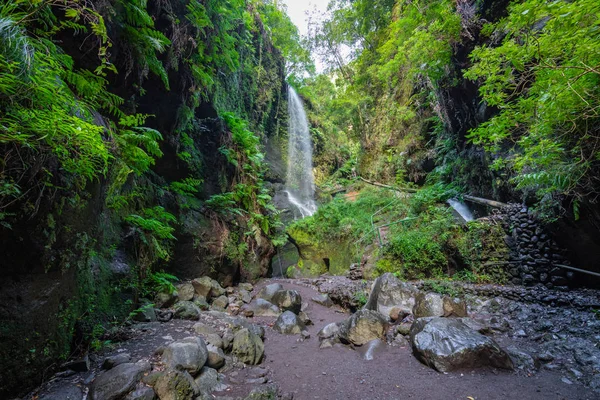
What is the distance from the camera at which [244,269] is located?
829 cm

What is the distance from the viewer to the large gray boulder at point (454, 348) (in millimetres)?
3117

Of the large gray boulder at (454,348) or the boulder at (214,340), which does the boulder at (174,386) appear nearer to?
the boulder at (214,340)

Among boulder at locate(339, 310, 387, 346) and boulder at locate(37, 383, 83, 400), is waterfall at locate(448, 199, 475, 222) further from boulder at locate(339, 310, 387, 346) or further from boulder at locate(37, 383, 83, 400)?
boulder at locate(37, 383, 83, 400)

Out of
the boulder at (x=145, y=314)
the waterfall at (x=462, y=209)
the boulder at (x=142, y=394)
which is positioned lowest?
the boulder at (x=142, y=394)

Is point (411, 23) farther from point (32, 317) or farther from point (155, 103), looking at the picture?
point (32, 317)

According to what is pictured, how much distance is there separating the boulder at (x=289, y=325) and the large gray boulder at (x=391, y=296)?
1.68m

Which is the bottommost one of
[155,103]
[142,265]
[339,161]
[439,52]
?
[142,265]

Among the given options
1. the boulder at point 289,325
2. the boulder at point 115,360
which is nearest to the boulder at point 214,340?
the boulder at point 115,360

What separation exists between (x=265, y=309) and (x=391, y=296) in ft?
10.1

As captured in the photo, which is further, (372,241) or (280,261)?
(280,261)

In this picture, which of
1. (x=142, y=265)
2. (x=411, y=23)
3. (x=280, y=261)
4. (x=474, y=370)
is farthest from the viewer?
(x=280, y=261)

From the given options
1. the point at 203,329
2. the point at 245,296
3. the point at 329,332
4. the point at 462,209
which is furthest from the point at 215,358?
the point at 462,209

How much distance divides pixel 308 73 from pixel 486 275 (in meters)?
20.4

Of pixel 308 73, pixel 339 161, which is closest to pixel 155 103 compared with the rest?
pixel 339 161
